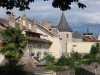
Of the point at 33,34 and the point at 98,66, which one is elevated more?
the point at 33,34

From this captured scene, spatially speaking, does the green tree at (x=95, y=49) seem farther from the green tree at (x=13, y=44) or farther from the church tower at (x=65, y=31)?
the green tree at (x=13, y=44)

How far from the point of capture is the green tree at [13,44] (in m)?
46.5

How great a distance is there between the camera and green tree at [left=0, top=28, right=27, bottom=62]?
1831 inches

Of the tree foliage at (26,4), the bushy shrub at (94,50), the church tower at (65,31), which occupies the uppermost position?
the church tower at (65,31)

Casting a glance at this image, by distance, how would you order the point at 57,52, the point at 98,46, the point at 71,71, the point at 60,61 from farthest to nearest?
the point at 98,46 → the point at 57,52 → the point at 60,61 → the point at 71,71

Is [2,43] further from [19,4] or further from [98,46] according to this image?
[98,46]

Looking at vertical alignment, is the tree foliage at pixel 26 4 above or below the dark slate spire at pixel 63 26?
below

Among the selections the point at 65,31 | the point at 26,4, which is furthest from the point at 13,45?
the point at 65,31

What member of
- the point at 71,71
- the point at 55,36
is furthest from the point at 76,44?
the point at 71,71

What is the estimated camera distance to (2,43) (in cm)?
4916

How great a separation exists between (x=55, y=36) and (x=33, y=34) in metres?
14.6

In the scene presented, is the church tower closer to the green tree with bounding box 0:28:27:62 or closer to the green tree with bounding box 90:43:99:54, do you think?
the green tree with bounding box 90:43:99:54

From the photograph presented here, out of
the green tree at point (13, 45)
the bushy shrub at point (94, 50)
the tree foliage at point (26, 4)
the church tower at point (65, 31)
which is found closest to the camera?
the tree foliage at point (26, 4)

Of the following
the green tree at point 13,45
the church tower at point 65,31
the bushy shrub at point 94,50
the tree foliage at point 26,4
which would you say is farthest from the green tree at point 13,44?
the church tower at point 65,31
